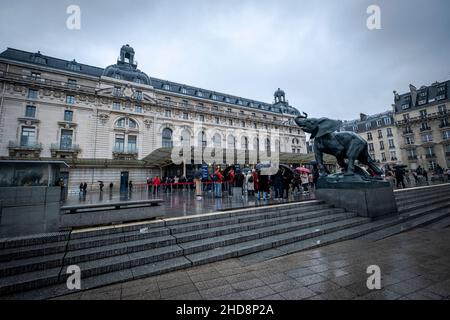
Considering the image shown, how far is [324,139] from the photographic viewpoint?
8211mm

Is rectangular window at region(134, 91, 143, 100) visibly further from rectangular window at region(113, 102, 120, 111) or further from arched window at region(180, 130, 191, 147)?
arched window at region(180, 130, 191, 147)

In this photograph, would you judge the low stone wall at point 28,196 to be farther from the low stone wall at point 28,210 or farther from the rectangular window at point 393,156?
the rectangular window at point 393,156

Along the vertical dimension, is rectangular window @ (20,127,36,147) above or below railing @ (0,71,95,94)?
below

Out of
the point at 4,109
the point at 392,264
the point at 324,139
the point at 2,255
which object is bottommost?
the point at 392,264

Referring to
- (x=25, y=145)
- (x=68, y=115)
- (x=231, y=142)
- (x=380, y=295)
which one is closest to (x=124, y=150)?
(x=68, y=115)

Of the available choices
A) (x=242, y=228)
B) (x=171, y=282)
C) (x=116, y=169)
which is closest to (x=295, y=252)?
(x=242, y=228)

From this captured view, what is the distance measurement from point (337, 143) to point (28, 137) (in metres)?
33.9

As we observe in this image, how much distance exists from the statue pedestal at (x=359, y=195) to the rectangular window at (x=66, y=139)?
3081 cm

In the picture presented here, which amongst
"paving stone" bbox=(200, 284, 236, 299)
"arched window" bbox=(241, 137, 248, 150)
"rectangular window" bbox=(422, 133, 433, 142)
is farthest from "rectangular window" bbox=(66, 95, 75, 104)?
"rectangular window" bbox=(422, 133, 433, 142)

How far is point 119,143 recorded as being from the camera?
1140 inches

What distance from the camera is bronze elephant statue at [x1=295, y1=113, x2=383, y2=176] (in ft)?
25.8

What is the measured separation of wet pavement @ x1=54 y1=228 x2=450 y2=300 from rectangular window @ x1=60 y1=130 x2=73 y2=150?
1184 inches
